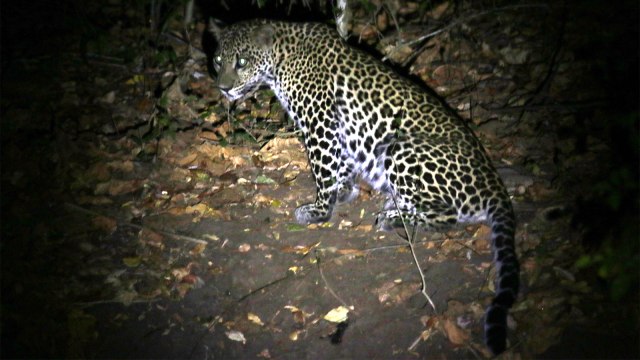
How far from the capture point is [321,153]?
7098 mm

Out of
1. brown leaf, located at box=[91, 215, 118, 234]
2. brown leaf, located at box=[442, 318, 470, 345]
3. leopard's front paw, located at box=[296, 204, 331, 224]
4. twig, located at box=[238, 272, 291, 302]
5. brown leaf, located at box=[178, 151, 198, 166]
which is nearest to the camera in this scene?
brown leaf, located at box=[442, 318, 470, 345]

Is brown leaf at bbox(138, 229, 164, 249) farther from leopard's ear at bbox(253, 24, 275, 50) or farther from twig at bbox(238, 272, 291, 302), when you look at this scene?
leopard's ear at bbox(253, 24, 275, 50)

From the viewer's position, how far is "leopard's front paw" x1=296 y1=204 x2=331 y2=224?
7.01 metres

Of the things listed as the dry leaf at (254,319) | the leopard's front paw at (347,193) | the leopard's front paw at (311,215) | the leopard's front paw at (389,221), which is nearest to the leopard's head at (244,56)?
the leopard's front paw at (347,193)

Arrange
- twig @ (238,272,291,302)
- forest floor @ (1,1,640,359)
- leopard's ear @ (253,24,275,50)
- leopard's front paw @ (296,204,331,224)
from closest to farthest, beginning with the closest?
forest floor @ (1,1,640,359), twig @ (238,272,291,302), leopard's front paw @ (296,204,331,224), leopard's ear @ (253,24,275,50)

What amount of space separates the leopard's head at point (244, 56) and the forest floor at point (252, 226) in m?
1.13

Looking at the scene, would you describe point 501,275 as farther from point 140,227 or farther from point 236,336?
point 140,227

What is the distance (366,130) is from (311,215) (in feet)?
4.03

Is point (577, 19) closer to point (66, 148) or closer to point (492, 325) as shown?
point (492, 325)

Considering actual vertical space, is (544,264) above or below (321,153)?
below

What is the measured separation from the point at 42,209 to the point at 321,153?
11.3ft

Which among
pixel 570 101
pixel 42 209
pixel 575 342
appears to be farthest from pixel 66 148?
pixel 570 101

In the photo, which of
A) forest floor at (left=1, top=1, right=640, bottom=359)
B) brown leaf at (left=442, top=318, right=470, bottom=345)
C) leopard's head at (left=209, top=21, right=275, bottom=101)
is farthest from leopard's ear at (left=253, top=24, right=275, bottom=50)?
brown leaf at (left=442, top=318, right=470, bottom=345)

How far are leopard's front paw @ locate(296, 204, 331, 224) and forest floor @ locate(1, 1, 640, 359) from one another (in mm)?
111
